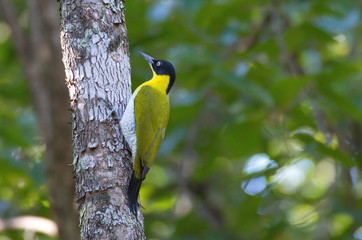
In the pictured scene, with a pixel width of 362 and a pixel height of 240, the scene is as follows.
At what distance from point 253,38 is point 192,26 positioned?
1.28 metres

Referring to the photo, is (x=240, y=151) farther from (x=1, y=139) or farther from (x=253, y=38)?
(x=1, y=139)

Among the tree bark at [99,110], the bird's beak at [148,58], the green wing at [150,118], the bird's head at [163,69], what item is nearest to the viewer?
the tree bark at [99,110]

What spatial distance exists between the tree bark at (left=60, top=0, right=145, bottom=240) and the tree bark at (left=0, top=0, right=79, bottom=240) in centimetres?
196

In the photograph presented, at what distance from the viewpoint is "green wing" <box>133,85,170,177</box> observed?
454cm

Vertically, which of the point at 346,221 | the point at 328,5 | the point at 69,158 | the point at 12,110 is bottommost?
the point at 346,221

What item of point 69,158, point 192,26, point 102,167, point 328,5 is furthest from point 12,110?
point 102,167

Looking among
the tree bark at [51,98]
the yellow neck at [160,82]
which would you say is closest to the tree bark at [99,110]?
the yellow neck at [160,82]

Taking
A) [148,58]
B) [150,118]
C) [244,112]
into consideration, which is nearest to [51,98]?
[148,58]

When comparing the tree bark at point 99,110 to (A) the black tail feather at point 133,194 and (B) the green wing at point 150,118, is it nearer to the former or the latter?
(A) the black tail feather at point 133,194

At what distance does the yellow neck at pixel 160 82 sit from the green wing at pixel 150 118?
0.24 feet

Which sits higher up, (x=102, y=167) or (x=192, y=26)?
(x=192, y=26)

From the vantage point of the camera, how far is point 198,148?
22.1 ft

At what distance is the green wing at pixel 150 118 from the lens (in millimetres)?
4540

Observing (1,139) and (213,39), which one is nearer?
(213,39)
